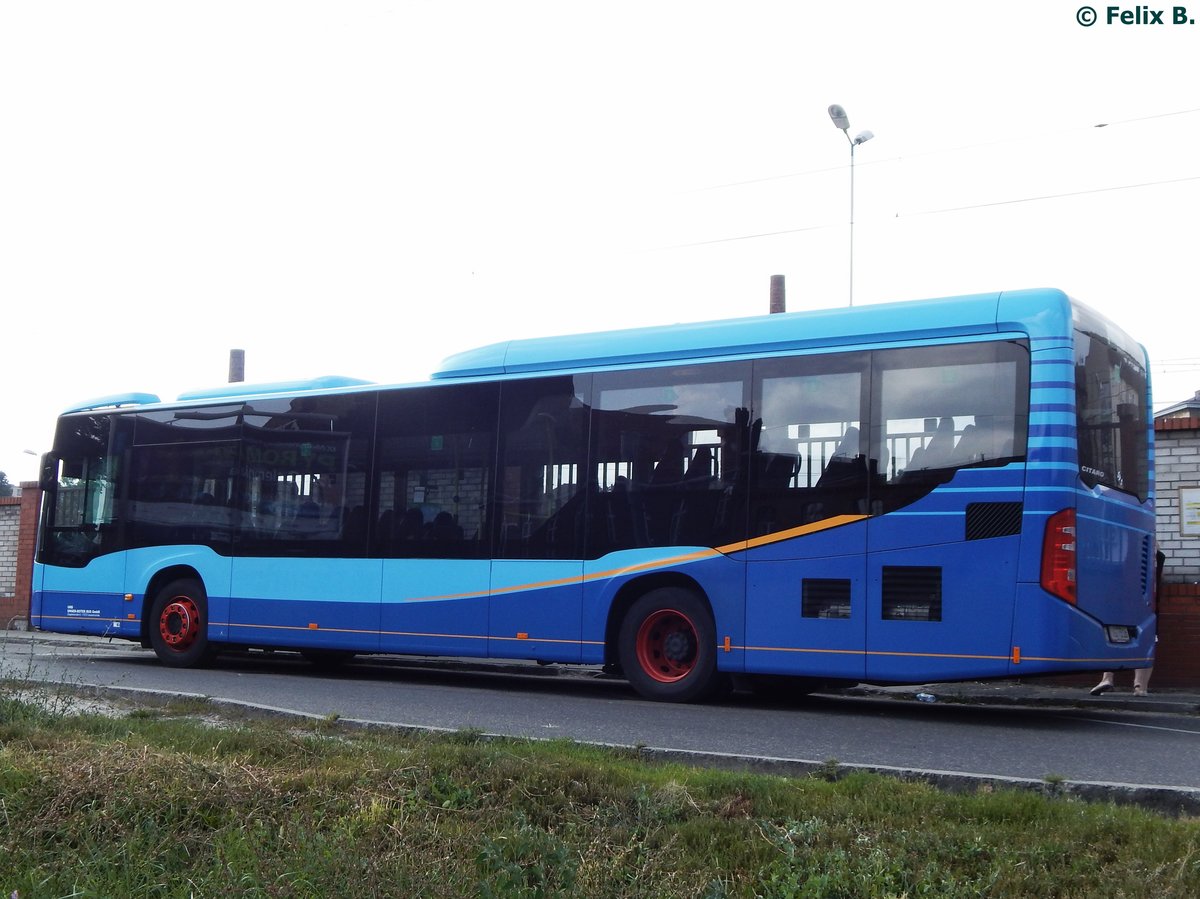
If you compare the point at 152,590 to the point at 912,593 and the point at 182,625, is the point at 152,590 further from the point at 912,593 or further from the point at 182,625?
the point at 912,593

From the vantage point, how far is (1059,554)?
965cm

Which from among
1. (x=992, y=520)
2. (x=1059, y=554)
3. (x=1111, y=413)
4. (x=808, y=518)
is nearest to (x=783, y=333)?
(x=808, y=518)

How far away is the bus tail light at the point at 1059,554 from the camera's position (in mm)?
9641

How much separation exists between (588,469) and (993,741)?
4705 mm

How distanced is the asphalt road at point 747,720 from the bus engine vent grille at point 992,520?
151 cm

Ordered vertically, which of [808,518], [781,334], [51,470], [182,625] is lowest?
[182,625]

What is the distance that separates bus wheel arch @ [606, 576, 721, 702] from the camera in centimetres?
1134

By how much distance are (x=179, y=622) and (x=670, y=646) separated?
22.4 feet

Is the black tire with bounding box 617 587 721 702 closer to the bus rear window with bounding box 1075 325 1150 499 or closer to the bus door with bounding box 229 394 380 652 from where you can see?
the bus door with bounding box 229 394 380 652

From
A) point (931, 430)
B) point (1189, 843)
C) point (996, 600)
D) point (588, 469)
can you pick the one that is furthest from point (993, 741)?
point (588, 469)

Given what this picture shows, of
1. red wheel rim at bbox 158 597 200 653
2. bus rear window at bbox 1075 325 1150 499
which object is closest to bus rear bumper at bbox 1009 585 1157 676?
bus rear window at bbox 1075 325 1150 499

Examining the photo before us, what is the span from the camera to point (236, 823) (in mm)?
5863

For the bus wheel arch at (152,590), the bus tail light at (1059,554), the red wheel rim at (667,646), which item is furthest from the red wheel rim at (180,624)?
the bus tail light at (1059,554)

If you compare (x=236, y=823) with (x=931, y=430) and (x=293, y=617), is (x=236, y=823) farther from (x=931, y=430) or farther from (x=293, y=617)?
(x=293, y=617)
